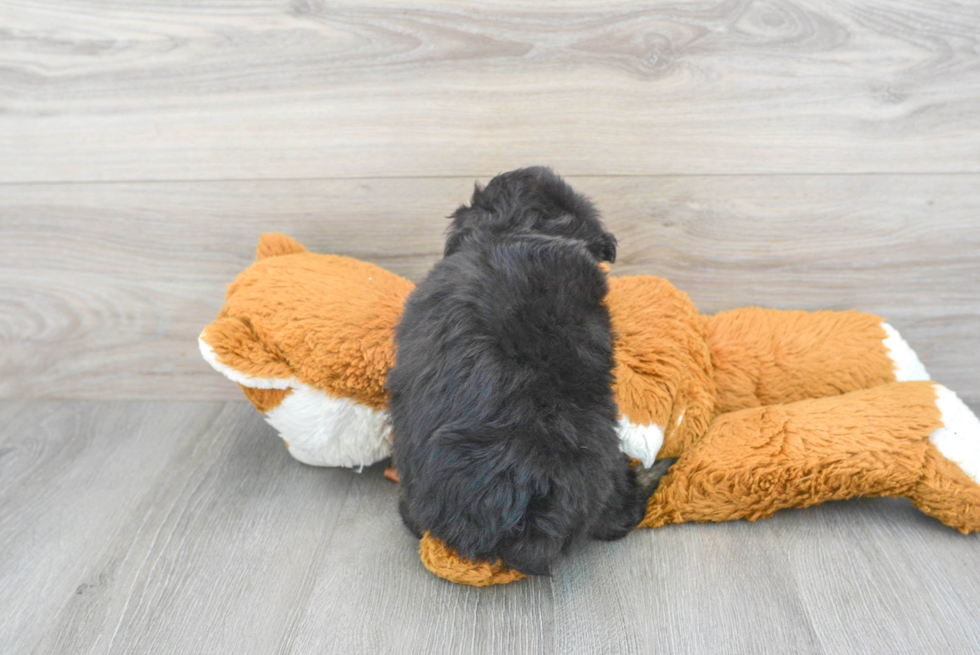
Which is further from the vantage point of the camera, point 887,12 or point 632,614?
point 887,12

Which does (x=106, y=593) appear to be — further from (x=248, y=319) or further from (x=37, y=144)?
(x=37, y=144)

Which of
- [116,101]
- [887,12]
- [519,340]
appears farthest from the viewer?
[116,101]

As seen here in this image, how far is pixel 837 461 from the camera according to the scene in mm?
776

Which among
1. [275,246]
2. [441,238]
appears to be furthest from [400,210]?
[275,246]

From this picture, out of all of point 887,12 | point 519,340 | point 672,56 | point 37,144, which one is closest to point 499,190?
point 519,340

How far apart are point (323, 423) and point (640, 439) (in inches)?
16.2

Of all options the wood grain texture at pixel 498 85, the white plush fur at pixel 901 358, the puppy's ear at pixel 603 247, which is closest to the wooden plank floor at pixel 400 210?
the wood grain texture at pixel 498 85

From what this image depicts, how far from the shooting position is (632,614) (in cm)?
72

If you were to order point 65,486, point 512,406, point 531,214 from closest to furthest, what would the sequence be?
1. point 512,406
2. point 531,214
3. point 65,486

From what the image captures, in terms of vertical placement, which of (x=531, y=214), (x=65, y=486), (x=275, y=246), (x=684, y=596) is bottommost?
(x=65, y=486)

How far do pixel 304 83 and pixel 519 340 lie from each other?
0.57 m

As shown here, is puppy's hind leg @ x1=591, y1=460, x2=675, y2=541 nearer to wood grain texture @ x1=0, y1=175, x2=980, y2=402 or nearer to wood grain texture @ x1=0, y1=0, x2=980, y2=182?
wood grain texture @ x1=0, y1=175, x2=980, y2=402

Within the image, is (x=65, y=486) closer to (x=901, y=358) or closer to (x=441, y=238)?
(x=441, y=238)

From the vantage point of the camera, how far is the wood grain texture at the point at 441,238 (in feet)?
3.21
